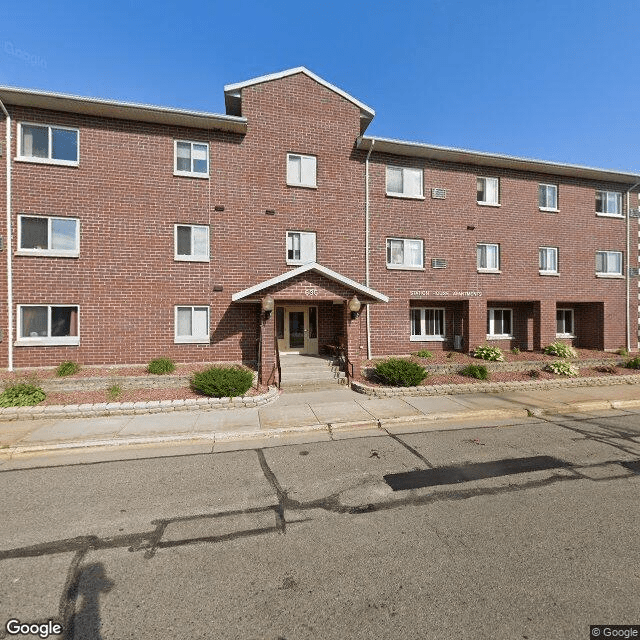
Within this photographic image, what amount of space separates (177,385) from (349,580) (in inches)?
351

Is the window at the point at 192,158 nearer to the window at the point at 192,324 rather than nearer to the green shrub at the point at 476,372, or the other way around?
the window at the point at 192,324

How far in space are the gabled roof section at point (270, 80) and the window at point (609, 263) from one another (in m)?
13.8

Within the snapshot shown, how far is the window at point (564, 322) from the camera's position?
17.4 meters

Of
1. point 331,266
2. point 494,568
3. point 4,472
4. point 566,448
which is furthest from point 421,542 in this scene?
point 331,266

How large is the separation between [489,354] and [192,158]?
14.4 meters

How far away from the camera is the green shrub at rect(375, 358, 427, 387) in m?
10.5

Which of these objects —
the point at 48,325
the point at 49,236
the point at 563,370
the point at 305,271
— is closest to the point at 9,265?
the point at 49,236

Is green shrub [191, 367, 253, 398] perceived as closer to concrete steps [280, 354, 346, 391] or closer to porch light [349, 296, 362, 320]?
concrete steps [280, 354, 346, 391]

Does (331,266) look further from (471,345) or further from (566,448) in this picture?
(566,448)

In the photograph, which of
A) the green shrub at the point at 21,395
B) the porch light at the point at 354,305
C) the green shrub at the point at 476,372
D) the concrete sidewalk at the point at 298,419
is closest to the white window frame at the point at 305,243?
the porch light at the point at 354,305

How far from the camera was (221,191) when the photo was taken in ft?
41.5

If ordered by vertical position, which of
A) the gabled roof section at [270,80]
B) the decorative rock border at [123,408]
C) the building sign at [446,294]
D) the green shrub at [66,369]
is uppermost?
the gabled roof section at [270,80]

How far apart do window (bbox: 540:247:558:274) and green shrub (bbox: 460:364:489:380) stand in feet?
25.4

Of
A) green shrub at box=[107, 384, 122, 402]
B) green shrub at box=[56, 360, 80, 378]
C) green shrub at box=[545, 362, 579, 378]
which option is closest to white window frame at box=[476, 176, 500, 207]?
green shrub at box=[545, 362, 579, 378]
